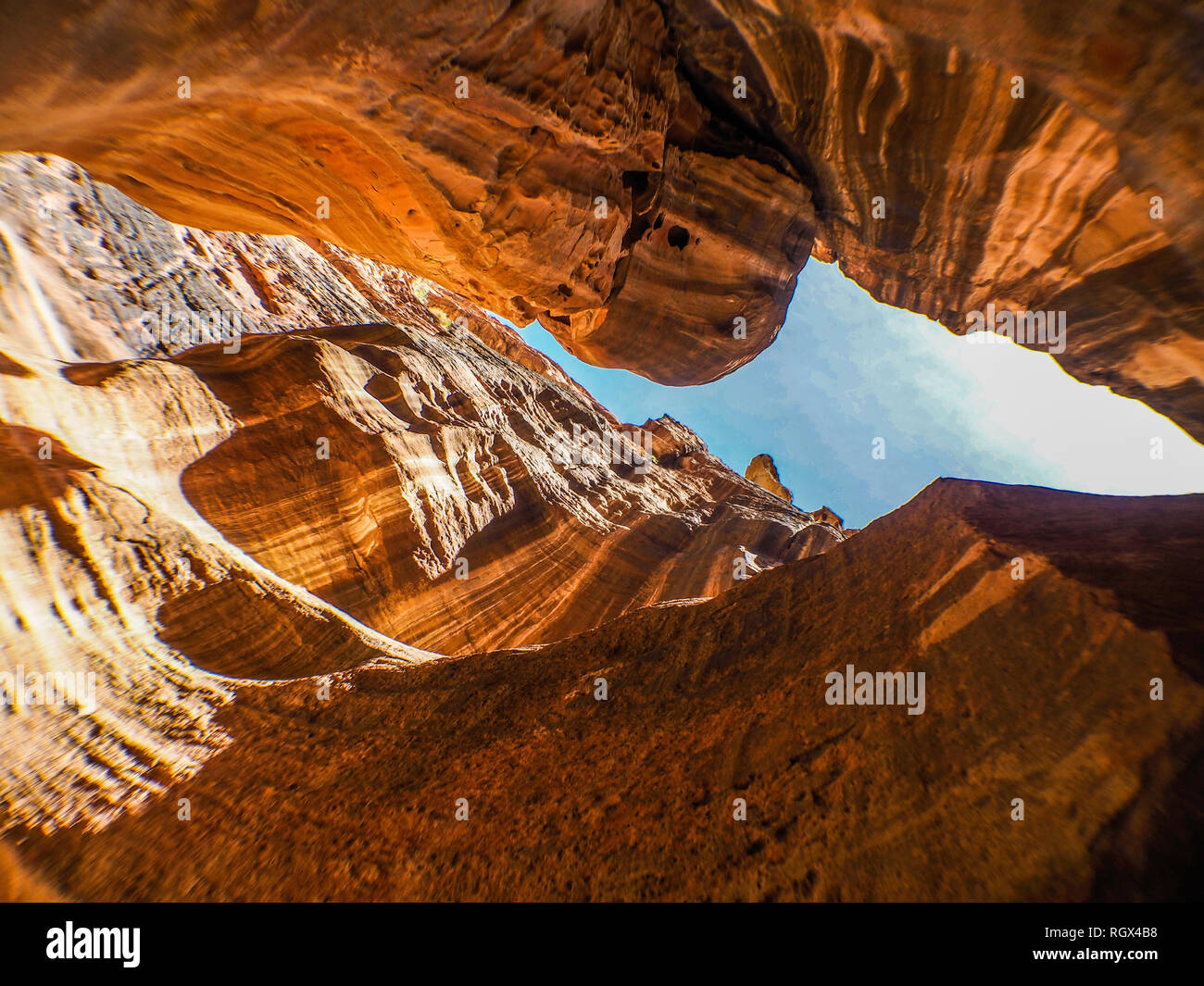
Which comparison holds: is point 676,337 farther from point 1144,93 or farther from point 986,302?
point 1144,93

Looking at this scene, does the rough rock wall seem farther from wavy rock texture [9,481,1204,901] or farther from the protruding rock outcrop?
the protruding rock outcrop

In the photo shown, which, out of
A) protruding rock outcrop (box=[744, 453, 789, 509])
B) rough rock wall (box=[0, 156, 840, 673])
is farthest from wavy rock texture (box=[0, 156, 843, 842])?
protruding rock outcrop (box=[744, 453, 789, 509])

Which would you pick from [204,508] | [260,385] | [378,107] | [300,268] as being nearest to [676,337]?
[378,107]

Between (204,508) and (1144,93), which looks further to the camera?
(204,508)

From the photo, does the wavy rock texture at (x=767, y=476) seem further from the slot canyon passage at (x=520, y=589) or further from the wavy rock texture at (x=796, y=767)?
the wavy rock texture at (x=796, y=767)

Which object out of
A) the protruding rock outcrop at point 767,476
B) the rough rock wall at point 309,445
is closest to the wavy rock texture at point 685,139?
the rough rock wall at point 309,445

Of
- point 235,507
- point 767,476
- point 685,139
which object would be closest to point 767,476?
point 767,476

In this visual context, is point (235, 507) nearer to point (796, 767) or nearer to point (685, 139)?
point (796, 767)
